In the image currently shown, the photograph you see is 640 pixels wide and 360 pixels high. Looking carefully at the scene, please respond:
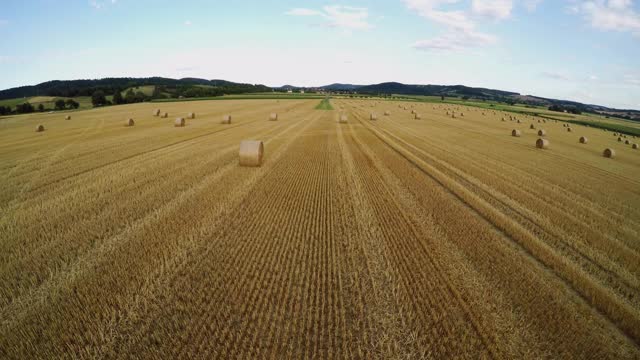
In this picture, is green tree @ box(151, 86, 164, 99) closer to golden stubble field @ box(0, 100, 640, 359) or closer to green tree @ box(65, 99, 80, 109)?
green tree @ box(65, 99, 80, 109)

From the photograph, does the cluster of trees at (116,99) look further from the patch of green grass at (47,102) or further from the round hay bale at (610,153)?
the round hay bale at (610,153)

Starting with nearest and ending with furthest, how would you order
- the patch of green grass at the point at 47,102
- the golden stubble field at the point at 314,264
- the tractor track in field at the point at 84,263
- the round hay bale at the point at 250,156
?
the golden stubble field at the point at 314,264 → the tractor track in field at the point at 84,263 → the round hay bale at the point at 250,156 → the patch of green grass at the point at 47,102

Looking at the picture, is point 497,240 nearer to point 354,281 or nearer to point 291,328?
point 354,281

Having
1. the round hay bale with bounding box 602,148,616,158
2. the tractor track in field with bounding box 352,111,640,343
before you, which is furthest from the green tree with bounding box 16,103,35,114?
the round hay bale with bounding box 602,148,616,158

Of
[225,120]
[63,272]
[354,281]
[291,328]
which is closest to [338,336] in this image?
[291,328]

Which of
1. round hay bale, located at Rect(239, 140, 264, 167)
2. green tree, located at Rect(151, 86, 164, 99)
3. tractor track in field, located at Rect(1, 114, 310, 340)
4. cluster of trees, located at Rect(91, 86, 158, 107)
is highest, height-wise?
green tree, located at Rect(151, 86, 164, 99)

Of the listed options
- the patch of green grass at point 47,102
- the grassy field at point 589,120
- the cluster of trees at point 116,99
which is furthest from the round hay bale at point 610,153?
the cluster of trees at point 116,99

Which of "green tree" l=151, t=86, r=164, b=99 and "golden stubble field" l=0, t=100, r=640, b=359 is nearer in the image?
"golden stubble field" l=0, t=100, r=640, b=359

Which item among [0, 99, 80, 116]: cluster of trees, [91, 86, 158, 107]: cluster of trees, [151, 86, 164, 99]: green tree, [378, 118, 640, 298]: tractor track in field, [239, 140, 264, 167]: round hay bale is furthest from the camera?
[151, 86, 164, 99]: green tree
